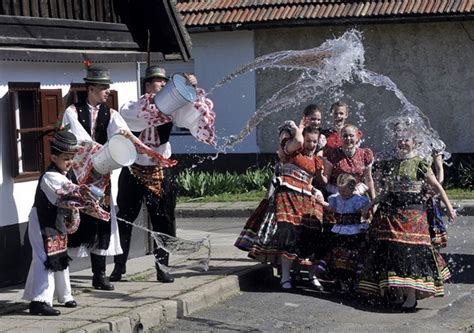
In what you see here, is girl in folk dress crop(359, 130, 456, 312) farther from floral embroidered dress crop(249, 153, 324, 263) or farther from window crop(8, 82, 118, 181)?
window crop(8, 82, 118, 181)

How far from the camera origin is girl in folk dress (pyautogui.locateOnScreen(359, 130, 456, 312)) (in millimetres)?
10062

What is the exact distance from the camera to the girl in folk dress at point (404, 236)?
33.0 feet

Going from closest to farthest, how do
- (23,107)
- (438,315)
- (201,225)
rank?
(438,315) → (23,107) → (201,225)

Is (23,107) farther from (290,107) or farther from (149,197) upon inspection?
(290,107)

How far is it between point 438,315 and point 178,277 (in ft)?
7.98

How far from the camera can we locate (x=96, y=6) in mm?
11930

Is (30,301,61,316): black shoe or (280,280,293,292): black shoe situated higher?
(30,301,61,316): black shoe

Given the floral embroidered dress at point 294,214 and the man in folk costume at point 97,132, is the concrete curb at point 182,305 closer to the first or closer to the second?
the floral embroidered dress at point 294,214

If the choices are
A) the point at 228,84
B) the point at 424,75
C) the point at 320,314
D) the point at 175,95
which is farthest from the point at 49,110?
the point at 228,84

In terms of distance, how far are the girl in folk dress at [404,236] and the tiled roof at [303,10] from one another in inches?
414

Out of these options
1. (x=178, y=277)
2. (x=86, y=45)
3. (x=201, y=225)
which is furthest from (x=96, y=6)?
(x=201, y=225)

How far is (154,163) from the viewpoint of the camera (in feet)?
34.6

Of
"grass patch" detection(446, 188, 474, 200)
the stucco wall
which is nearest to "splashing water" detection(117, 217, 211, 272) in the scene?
"grass patch" detection(446, 188, 474, 200)

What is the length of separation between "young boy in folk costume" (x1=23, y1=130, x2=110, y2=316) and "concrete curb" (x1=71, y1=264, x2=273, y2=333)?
581mm
